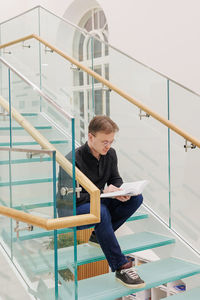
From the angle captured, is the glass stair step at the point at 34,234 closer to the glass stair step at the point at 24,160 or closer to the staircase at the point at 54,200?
the staircase at the point at 54,200

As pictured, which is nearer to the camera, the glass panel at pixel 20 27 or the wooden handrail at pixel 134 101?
the wooden handrail at pixel 134 101

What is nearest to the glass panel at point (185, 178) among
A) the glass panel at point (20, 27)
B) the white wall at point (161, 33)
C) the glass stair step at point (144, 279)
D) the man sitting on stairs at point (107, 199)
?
the glass stair step at point (144, 279)

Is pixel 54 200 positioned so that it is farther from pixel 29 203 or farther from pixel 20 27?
pixel 20 27

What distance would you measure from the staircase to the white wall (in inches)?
40.4

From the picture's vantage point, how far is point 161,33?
495 cm

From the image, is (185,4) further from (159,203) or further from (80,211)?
(80,211)

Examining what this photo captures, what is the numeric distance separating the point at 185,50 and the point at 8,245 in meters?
3.17

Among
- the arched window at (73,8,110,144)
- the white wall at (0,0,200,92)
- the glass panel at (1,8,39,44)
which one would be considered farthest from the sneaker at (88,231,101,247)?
the glass panel at (1,8,39,44)

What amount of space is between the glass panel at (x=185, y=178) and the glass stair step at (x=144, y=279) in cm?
26

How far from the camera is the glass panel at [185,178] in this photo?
3.02 m

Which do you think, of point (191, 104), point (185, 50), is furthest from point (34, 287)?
point (185, 50)

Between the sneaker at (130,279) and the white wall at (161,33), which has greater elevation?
the white wall at (161,33)

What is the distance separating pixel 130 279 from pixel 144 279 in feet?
0.67

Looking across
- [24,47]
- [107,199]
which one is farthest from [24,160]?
[24,47]
